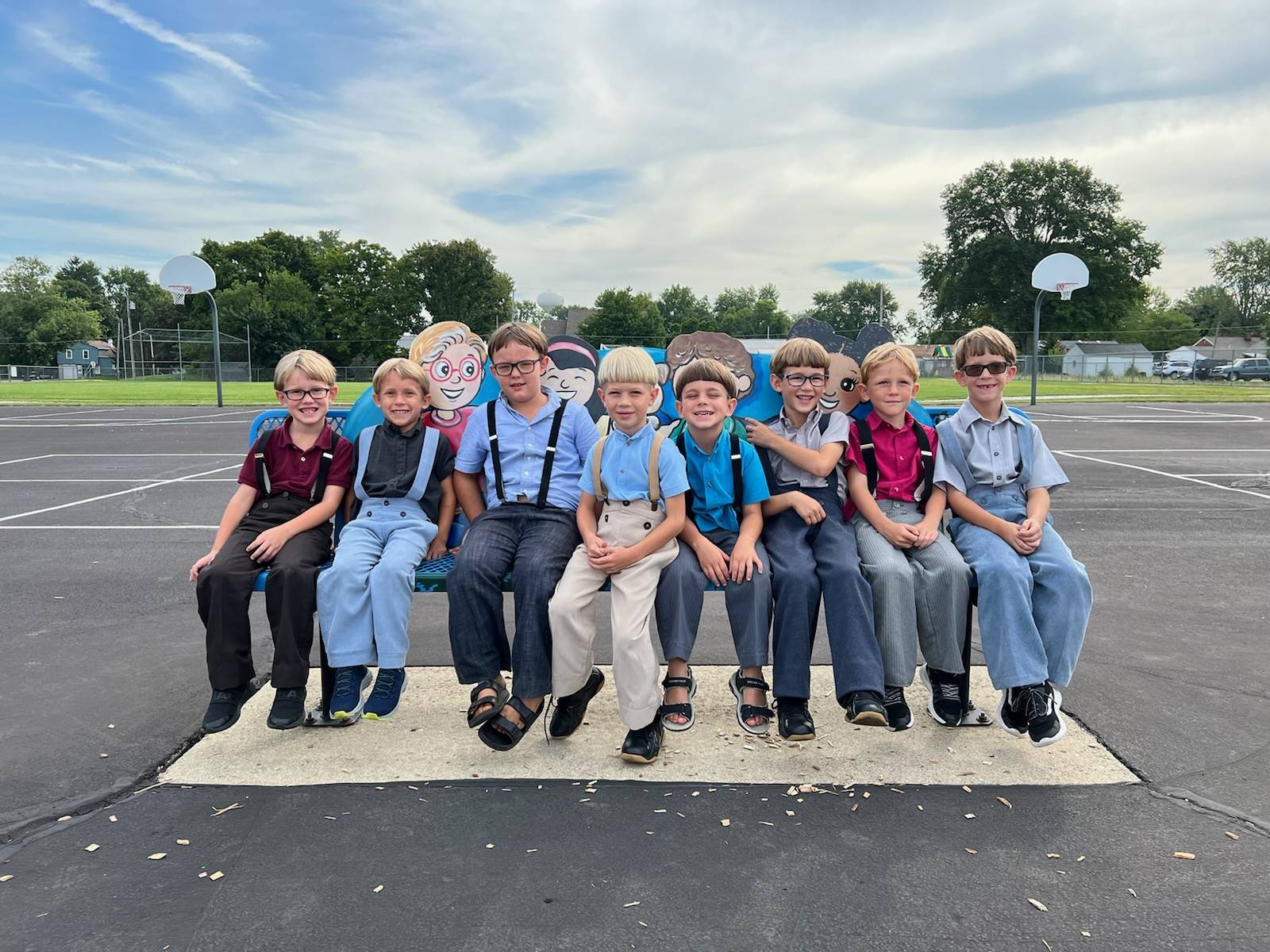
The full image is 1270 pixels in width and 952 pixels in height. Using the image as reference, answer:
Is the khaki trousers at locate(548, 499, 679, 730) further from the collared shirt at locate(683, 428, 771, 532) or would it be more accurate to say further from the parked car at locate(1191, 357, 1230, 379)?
the parked car at locate(1191, 357, 1230, 379)

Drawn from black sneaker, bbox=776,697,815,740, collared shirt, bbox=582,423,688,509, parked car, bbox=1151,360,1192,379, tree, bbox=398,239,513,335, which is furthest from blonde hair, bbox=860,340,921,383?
tree, bbox=398,239,513,335

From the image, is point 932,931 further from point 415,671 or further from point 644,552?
point 415,671

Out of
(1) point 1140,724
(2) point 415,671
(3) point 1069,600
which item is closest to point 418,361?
(2) point 415,671

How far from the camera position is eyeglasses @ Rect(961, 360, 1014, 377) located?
3.53 metres

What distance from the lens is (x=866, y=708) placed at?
3020 millimetres

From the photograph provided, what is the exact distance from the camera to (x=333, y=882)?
243 centimetres

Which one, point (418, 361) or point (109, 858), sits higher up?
point (418, 361)

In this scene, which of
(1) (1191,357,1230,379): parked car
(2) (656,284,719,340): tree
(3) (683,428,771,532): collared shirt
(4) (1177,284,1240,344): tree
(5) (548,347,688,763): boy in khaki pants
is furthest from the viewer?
(2) (656,284,719,340): tree

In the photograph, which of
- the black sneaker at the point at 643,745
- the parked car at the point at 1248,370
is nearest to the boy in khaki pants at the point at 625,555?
the black sneaker at the point at 643,745

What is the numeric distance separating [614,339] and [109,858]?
2630 inches

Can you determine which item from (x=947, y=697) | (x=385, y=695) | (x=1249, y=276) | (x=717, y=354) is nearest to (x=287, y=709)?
(x=385, y=695)

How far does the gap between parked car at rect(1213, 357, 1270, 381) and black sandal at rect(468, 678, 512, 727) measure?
60582mm

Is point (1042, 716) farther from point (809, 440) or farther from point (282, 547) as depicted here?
point (282, 547)

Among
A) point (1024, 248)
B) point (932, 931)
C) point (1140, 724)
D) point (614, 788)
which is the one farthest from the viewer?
point (1024, 248)
